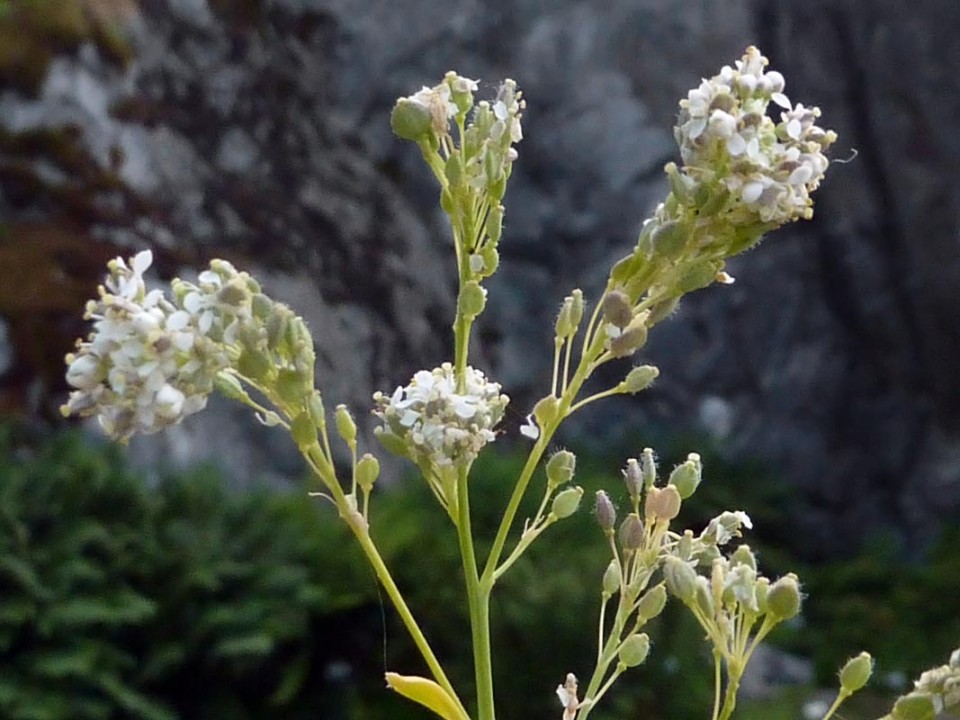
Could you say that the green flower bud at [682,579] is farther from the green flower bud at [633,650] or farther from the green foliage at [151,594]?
the green foliage at [151,594]

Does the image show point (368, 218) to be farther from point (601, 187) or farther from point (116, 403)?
point (116, 403)

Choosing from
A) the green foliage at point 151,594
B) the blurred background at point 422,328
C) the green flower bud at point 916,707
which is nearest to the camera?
the green flower bud at point 916,707

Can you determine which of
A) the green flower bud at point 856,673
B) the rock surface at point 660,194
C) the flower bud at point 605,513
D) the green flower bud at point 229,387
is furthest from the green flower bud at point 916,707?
the rock surface at point 660,194

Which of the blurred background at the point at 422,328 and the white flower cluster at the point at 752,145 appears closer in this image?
the white flower cluster at the point at 752,145

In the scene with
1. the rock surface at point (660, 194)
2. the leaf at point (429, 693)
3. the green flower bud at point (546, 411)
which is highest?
the rock surface at point (660, 194)

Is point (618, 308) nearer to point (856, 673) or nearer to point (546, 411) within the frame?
point (546, 411)

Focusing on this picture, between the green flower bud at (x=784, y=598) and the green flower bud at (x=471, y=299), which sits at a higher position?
the green flower bud at (x=471, y=299)

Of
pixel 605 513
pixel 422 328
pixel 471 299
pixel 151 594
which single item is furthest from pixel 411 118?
pixel 422 328
